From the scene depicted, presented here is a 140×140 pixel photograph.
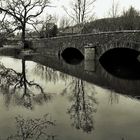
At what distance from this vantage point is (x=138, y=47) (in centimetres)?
1961

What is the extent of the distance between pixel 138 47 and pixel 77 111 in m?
10.2

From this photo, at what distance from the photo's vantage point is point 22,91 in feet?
44.6

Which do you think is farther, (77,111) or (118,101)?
(118,101)

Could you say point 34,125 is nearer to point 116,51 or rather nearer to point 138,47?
point 138,47

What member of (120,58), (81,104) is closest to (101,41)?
(120,58)

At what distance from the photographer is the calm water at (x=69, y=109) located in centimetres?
810

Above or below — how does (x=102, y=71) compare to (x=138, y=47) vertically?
below

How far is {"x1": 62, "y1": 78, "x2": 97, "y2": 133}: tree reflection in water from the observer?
892 centimetres

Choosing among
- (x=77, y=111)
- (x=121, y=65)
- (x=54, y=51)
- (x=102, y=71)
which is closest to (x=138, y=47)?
(x=102, y=71)

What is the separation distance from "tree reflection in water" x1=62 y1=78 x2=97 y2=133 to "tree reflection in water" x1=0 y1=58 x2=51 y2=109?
1011 mm

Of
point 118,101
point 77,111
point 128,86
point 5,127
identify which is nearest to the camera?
point 5,127

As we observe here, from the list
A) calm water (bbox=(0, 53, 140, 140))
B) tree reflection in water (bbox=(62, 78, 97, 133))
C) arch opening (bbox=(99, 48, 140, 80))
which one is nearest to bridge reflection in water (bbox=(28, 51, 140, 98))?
calm water (bbox=(0, 53, 140, 140))

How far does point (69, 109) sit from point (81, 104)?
0.88 m

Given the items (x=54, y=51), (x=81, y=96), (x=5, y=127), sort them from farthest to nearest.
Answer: (x=54, y=51) → (x=81, y=96) → (x=5, y=127)
